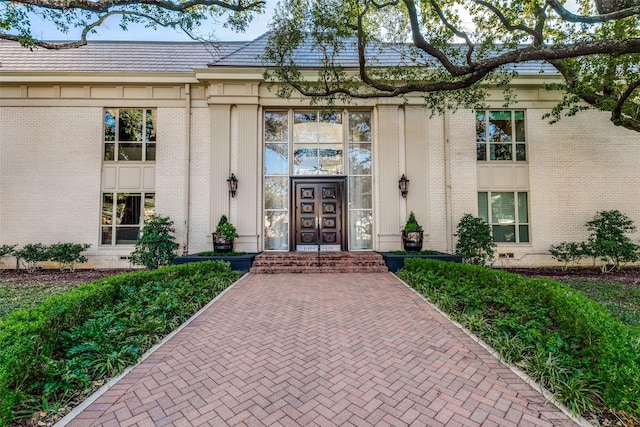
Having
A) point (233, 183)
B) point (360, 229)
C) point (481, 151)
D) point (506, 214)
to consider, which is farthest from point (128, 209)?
point (506, 214)

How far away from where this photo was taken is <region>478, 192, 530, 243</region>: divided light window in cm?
1014

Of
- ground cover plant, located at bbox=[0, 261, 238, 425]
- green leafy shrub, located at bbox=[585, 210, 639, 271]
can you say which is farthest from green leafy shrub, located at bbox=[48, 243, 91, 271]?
green leafy shrub, located at bbox=[585, 210, 639, 271]

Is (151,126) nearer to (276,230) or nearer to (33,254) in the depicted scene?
(33,254)

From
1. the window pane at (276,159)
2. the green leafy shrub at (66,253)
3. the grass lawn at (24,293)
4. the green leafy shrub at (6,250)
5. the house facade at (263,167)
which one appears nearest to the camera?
the grass lawn at (24,293)

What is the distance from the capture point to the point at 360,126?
1070 centimetres

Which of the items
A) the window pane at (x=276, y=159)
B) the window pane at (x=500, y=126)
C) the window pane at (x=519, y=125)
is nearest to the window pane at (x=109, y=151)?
the window pane at (x=276, y=159)

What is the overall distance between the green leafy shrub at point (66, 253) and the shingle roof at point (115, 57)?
6249 millimetres

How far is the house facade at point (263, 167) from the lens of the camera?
32.1 feet

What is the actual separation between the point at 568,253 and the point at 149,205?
47.6 ft

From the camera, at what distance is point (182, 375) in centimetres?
288

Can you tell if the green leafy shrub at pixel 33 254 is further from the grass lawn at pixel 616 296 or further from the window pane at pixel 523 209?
the window pane at pixel 523 209

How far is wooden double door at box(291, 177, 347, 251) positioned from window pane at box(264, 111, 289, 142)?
1.73 metres

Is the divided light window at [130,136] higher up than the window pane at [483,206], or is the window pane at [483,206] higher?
the divided light window at [130,136]

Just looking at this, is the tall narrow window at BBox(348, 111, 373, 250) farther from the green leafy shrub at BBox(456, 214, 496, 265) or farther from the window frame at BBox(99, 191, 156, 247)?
the window frame at BBox(99, 191, 156, 247)
